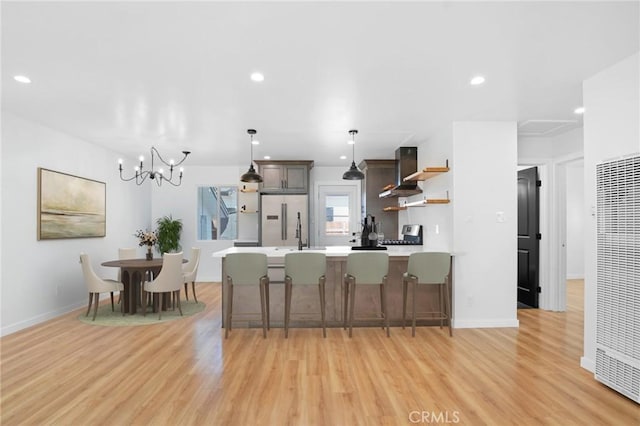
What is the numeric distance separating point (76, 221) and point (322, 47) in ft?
15.8

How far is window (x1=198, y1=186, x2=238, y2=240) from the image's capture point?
8289mm

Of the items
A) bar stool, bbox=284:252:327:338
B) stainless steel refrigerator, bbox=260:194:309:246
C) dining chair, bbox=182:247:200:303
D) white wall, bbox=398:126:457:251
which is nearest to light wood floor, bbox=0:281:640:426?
bar stool, bbox=284:252:327:338

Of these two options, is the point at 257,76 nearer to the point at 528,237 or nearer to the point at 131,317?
the point at 131,317

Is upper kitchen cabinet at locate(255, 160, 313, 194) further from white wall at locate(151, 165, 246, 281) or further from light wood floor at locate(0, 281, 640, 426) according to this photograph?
light wood floor at locate(0, 281, 640, 426)

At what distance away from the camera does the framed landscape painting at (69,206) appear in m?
4.85

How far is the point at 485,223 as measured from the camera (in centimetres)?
463

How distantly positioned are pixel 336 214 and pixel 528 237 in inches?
151

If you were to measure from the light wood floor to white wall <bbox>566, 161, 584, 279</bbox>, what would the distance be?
5.08 m

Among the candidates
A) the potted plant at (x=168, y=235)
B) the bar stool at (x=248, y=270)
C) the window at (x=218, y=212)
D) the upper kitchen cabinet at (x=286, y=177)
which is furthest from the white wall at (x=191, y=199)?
the bar stool at (x=248, y=270)

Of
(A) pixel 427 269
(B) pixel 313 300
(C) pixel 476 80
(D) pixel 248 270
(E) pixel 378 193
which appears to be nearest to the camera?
(C) pixel 476 80

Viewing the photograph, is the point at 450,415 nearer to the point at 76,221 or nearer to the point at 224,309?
the point at 224,309

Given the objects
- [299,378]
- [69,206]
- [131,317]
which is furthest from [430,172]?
[69,206]

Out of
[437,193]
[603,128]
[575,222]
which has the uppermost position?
[603,128]

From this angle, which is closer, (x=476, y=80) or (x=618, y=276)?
(x=618, y=276)
